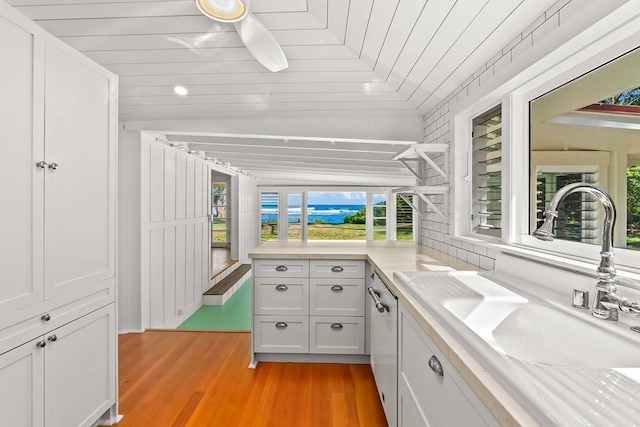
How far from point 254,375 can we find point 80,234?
5.13 feet

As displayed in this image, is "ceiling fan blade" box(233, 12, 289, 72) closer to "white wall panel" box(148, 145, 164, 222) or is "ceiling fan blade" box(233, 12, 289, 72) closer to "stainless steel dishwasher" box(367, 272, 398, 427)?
"stainless steel dishwasher" box(367, 272, 398, 427)

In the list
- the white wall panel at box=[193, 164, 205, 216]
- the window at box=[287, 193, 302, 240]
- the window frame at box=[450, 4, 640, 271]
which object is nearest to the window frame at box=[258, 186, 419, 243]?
the window at box=[287, 193, 302, 240]

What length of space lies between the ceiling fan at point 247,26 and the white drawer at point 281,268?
1.43 meters

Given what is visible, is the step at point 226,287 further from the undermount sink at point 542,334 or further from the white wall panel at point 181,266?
the undermount sink at point 542,334

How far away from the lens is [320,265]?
2.75 m

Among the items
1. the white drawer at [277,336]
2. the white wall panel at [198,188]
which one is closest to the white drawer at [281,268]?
the white drawer at [277,336]

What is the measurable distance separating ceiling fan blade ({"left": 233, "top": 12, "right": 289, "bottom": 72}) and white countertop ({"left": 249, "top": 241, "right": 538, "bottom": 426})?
1.31 meters

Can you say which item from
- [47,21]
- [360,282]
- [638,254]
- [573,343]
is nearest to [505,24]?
[638,254]

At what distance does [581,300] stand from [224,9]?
1759mm

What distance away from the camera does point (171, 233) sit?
4.00 metres

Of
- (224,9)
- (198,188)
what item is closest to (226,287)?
(198,188)

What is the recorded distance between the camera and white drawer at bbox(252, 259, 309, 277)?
2754 mm

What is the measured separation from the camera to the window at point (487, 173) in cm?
203

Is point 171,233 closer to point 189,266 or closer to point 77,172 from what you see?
point 189,266
